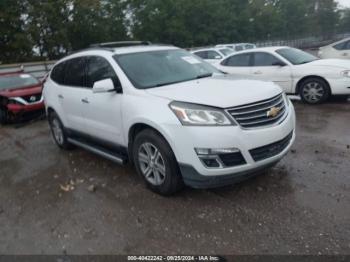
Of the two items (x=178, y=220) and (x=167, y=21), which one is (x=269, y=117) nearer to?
(x=178, y=220)

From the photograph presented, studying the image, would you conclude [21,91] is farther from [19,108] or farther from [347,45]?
[347,45]

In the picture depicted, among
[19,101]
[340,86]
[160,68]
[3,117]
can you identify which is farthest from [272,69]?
[3,117]

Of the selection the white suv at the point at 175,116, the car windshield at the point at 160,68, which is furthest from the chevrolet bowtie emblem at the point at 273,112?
the car windshield at the point at 160,68

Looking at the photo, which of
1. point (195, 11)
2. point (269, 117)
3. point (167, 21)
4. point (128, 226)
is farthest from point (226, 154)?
point (195, 11)

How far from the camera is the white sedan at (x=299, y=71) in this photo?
744 centimetres

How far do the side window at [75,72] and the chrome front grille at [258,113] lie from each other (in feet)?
8.50

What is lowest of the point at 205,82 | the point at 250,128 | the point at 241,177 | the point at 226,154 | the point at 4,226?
the point at 4,226

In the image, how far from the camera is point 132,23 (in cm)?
3600

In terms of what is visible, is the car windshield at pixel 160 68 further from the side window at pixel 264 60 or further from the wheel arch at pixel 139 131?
the side window at pixel 264 60

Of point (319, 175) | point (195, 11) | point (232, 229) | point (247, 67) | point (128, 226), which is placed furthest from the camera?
point (195, 11)

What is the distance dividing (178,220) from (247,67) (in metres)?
6.44

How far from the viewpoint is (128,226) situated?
3.40 meters

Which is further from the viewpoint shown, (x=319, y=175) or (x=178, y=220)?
(x=319, y=175)

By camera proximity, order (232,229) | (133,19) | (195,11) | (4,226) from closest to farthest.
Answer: (232,229) < (4,226) < (133,19) < (195,11)
